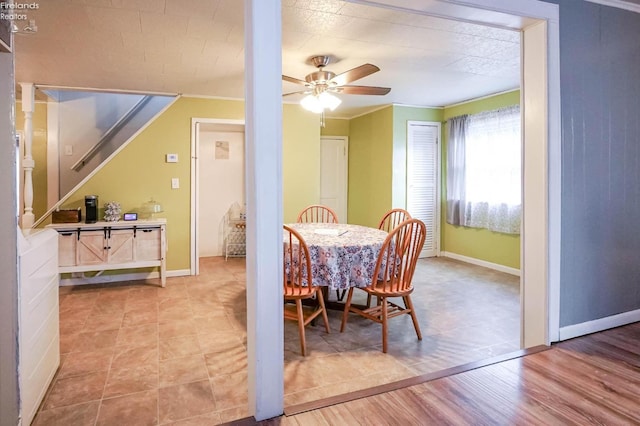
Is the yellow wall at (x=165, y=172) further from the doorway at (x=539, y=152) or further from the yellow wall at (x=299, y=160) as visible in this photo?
the doorway at (x=539, y=152)

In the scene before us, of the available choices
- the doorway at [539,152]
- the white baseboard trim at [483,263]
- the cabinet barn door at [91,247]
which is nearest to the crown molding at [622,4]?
the doorway at [539,152]

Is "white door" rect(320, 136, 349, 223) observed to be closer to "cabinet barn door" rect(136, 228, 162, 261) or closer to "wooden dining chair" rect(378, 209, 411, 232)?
"wooden dining chair" rect(378, 209, 411, 232)

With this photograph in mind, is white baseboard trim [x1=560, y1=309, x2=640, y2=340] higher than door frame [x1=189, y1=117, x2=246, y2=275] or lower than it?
lower

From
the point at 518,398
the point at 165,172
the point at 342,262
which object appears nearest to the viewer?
the point at 518,398

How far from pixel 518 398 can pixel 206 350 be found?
197cm

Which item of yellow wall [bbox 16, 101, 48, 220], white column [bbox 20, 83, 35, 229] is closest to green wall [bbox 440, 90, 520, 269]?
white column [bbox 20, 83, 35, 229]

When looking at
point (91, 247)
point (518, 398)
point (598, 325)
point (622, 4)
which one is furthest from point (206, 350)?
point (622, 4)

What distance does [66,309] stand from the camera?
360 cm

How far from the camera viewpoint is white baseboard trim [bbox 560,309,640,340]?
7.54 ft

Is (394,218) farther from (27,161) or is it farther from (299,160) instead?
(27,161)

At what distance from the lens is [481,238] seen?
5.39m

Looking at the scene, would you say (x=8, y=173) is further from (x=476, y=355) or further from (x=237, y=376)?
(x=476, y=355)

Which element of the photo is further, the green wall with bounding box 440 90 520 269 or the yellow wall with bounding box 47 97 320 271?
the green wall with bounding box 440 90 520 269

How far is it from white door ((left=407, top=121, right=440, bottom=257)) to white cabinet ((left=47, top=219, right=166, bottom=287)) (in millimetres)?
3510
